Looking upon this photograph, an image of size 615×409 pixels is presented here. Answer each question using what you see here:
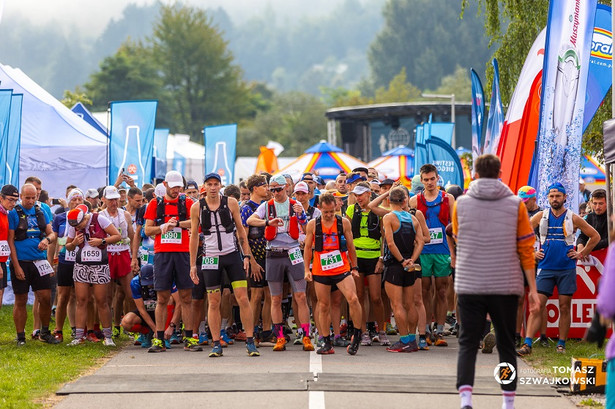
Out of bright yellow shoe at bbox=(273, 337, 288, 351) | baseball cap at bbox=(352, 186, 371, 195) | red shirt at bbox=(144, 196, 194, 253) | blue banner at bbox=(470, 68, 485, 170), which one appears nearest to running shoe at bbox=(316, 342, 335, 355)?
bright yellow shoe at bbox=(273, 337, 288, 351)

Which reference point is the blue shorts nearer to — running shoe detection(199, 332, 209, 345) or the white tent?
running shoe detection(199, 332, 209, 345)

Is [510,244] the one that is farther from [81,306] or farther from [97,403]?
[81,306]

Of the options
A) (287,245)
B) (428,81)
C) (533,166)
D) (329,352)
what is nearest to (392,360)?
(329,352)

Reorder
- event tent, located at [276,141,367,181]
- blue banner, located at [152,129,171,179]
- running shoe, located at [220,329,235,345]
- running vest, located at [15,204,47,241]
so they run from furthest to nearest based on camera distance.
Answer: blue banner, located at [152,129,171,179] → event tent, located at [276,141,367,181] → running shoe, located at [220,329,235,345] → running vest, located at [15,204,47,241]

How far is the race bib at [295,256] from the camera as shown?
12469 millimetres

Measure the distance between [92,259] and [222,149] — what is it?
16.7 m

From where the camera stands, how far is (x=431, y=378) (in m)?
10.2

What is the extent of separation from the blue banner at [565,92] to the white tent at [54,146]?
1231cm

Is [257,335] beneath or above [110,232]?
beneath

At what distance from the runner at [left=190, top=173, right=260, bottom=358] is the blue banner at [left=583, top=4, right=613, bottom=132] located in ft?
15.5

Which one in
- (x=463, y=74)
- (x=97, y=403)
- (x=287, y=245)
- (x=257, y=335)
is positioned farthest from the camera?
(x=463, y=74)

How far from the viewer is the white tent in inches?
885

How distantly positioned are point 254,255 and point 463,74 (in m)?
120

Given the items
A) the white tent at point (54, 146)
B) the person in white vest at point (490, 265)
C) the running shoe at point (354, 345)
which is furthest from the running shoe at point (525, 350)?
the white tent at point (54, 146)
